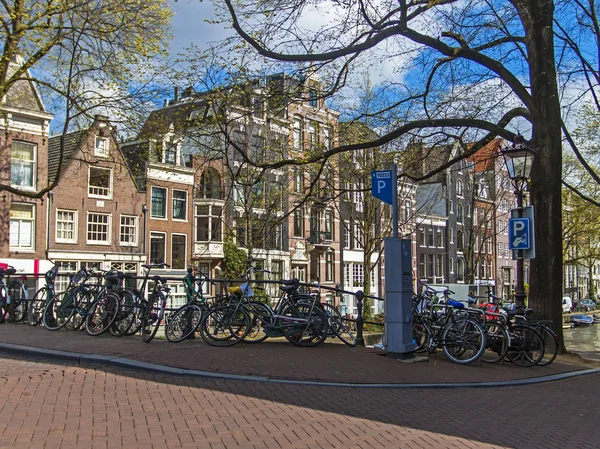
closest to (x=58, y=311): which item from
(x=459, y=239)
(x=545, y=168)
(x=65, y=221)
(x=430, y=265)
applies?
(x=545, y=168)

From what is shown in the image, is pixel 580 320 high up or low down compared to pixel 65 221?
down

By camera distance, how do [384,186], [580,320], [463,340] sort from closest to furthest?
1. [384,186]
2. [463,340]
3. [580,320]

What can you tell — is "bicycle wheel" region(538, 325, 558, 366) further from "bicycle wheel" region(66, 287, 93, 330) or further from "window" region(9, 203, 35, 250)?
"window" region(9, 203, 35, 250)

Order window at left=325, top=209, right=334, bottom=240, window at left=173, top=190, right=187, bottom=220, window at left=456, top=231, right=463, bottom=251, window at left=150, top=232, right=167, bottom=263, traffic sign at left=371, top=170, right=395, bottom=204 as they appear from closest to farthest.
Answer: traffic sign at left=371, top=170, right=395, bottom=204
window at left=150, top=232, right=167, bottom=263
window at left=173, top=190, right=187, bottom=220
window at left=325, top=209, right=334, bottom=240
window at left=456, top=231, right=463, bottom=251

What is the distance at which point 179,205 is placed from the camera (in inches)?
1444

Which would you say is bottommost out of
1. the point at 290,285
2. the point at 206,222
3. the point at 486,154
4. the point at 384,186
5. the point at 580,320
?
the point at 580,320

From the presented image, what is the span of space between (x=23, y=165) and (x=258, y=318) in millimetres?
23992

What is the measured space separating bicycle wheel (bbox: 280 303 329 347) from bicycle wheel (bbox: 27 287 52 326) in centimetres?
518

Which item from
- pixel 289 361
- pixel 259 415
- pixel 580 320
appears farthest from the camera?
pixel 580 320

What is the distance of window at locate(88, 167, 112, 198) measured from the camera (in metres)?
32.6

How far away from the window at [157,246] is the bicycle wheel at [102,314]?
2457 centimetres

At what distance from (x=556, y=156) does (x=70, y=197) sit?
84.1ft

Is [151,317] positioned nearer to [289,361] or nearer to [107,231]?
[289,361]

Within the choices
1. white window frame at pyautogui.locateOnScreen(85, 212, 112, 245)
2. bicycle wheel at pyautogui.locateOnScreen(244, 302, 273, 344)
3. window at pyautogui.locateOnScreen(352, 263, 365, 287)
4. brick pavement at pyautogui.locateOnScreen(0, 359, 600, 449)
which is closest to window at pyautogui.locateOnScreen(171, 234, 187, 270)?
white window frame at pyautogui.locateOnScreen(85, 212, 112, 245)
